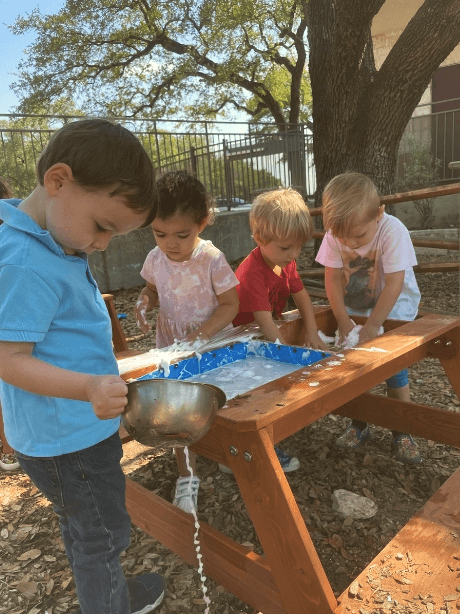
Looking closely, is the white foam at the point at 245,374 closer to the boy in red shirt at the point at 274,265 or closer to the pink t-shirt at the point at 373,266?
the boy in red shirt at the point at 274,265

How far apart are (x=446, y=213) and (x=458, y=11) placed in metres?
6.54

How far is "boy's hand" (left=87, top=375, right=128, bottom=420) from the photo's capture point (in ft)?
3.45

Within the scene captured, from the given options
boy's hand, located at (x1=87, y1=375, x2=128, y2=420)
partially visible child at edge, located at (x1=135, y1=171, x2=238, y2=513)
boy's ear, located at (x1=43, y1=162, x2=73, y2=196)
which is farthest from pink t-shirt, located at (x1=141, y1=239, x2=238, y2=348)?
boy's hand, located at (x1=87, y1=375, x2=128, y2=420)

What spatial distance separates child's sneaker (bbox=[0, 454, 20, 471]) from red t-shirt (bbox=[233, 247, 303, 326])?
59.0 inches

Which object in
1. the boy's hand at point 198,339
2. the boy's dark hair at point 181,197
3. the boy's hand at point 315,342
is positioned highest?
the boy's dark hair at point 181,197

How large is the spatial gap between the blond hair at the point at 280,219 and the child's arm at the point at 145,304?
2.24ft

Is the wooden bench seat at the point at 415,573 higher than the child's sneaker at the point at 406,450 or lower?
higher

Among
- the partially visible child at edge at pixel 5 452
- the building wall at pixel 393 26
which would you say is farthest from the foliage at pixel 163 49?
the partially visible child at edge at pixel 5 452

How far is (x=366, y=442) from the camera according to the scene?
9.04ft

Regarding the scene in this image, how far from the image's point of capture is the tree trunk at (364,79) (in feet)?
16.5

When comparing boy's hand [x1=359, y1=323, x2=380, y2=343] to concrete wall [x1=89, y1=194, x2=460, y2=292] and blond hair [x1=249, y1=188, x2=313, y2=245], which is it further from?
concrete wall [x1=89, y1=194, x2=460, y2=292]

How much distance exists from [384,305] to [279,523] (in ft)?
4.60

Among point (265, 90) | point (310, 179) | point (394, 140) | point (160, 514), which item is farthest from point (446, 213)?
point (160, 514)

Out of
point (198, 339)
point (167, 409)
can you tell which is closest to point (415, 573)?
point (167, 409)
